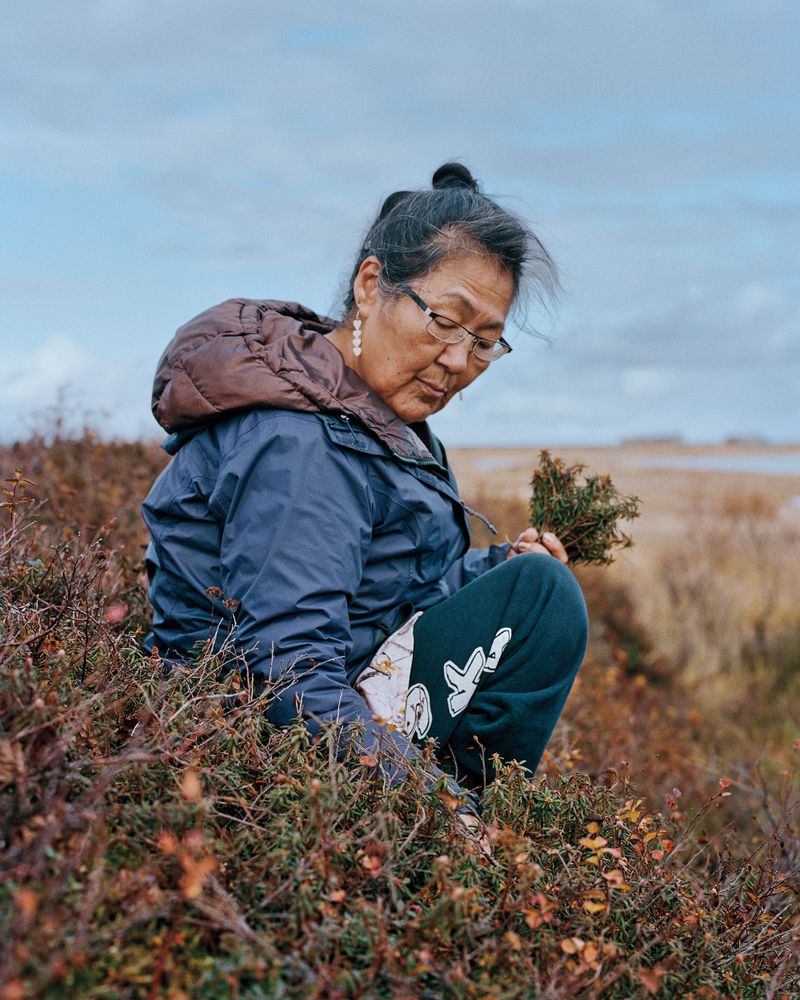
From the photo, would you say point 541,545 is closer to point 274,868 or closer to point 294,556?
point 294,556

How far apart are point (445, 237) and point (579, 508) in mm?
1166

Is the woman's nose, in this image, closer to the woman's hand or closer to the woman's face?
the woman's face

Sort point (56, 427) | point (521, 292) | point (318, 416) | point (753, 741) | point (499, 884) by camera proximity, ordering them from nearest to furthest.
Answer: point (499, 884), point (318, 416), point (521, 292), point (56, 427), point (753, 741)

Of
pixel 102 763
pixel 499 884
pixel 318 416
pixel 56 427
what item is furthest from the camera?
pixel 56 427

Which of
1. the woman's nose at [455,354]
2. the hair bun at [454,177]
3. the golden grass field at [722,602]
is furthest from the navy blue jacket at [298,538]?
the golden grass field at [722,602]

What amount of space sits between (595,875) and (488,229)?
1.89 meters

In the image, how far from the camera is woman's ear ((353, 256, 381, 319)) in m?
3.08

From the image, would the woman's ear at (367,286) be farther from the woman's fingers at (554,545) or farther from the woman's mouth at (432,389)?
the woman's fingers at (554,545)

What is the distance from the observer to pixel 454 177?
11.2 ft

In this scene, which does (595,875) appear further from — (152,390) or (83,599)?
(152,390)

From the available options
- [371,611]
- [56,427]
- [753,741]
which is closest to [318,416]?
[371,611]

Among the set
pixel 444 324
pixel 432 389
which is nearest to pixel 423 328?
pixel 444 324

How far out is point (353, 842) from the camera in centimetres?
194

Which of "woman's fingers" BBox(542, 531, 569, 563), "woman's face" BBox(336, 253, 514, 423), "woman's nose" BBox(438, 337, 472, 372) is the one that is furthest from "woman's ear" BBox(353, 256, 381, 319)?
"woman's fingers" BBox(542, 531, 569, 563)
